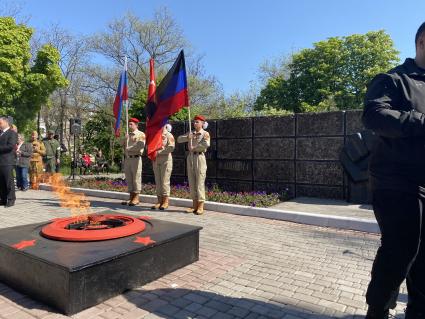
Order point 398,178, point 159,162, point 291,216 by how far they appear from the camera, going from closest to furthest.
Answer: point 398,178, point 291,216, point 159,162

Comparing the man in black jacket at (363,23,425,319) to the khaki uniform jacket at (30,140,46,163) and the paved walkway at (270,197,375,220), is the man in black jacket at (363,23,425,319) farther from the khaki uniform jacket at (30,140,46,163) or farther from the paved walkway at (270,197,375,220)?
the khaki uniform jacket at (30,140,46,163)

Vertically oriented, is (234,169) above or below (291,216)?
above

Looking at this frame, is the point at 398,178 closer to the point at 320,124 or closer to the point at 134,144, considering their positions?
the point at 320,124

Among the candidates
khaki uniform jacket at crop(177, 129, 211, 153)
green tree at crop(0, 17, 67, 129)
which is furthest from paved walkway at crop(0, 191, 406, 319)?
green tree at crop(0, 17, 67, 129)

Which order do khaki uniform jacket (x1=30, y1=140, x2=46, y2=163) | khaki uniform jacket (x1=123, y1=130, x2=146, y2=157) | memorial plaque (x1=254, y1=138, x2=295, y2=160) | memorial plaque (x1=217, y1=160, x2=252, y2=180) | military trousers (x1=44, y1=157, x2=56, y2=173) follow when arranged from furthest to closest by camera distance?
military trousers (x1=44, y1=157, x2=56, y2=173) → khaki uniform jacket (x1=30, y1=140, x2=46, y2=163) → memorial plaque (x1=217, y1=160, x2=252, y2=180) → memorial plaque (x1=254, y1=138, x2=295, y2=160) → khaki uniform jacket (x1=123, y1=130, x2=146, y2=157)

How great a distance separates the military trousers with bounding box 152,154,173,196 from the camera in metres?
8.78

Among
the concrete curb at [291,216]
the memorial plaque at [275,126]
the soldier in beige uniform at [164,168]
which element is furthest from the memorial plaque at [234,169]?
the soldier in beige uniform at [164,168]

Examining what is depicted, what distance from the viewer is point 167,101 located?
830 centimetres

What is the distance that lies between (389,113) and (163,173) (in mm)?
6996

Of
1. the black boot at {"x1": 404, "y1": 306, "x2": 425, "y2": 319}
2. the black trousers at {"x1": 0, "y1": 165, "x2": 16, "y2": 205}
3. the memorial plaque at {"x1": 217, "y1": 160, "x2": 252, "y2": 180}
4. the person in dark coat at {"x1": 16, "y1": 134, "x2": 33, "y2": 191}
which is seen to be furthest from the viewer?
the person in dark coat at {"x1": 16, "y1": 134, "x2": 33, "y2": 191}

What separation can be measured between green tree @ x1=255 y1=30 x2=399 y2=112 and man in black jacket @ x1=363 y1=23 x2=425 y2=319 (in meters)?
29.6

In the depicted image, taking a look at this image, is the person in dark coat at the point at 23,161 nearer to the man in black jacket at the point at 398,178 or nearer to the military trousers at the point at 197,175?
the military trousers at the point at 197,175

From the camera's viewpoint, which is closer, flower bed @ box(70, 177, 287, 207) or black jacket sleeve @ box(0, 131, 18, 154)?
black jacket sleeve @ box(0, 131, 18, 154)

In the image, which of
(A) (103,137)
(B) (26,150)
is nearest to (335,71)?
(A) (103,137)
